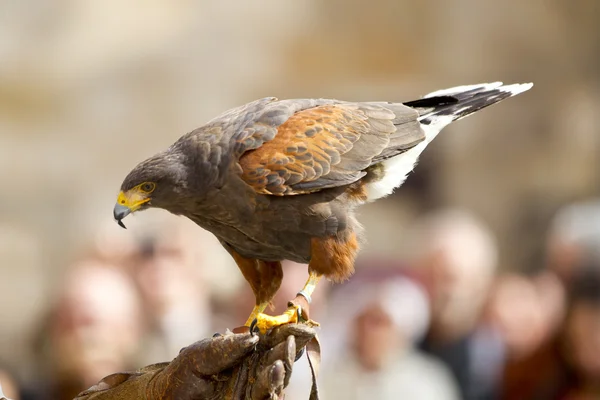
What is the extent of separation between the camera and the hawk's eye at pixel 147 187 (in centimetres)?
211

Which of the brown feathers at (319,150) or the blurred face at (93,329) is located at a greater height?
the brown feathers at (319,150)

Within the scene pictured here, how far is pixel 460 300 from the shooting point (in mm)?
5148

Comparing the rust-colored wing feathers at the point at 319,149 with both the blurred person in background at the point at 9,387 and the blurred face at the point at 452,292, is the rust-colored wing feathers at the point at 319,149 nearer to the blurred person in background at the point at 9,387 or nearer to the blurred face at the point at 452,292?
the blurred person in background at the point at 9,387

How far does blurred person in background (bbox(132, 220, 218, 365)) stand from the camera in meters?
4.43

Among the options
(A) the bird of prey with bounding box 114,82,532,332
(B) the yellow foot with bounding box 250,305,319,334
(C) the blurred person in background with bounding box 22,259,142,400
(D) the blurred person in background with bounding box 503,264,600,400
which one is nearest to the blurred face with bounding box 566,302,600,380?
(D) the blurred person in background with bounding box 503,264,600,400

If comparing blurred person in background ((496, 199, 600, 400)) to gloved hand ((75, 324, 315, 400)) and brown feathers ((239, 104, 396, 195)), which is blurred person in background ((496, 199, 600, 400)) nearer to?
Answer: brown feathers ((239, 104, 396, 195))

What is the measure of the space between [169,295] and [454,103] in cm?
245

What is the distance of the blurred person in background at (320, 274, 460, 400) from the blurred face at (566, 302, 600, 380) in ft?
2.03

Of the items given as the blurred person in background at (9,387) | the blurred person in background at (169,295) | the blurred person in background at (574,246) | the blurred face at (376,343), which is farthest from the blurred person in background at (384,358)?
the blurred person in background at (9,387)

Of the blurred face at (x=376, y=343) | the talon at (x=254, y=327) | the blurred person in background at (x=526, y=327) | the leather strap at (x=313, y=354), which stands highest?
the talon at (x=254, y=327)

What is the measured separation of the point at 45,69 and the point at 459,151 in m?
3.83

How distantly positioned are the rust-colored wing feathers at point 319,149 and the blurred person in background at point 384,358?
222cm

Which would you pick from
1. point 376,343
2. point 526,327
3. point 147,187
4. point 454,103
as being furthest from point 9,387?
point 526,327

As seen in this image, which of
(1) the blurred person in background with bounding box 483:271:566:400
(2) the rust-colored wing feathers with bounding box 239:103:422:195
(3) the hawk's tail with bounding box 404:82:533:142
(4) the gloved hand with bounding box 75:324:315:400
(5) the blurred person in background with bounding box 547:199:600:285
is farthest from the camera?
(5) the blurred person in background with bounding box 547:199:600:285
